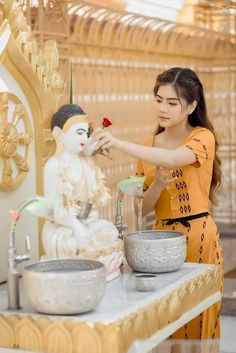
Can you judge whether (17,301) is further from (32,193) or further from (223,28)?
(223,28)

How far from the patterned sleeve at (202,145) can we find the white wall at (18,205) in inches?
24.7

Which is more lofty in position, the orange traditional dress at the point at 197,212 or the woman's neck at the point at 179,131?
the woman's neck at the point at 179,131

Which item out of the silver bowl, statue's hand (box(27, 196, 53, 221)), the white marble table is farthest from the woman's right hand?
statue's hand (box(27, 196, 53, 221))

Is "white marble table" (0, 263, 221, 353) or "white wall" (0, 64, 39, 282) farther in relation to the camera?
"white wall" (0, 64, 39, 282)

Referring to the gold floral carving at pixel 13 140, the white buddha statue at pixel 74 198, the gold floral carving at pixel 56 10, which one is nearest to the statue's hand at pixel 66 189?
the white buddha statue at pixel 74 198

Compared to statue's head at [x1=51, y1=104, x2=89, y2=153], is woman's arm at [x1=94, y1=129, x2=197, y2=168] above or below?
below

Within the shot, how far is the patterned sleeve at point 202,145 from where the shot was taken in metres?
2.90

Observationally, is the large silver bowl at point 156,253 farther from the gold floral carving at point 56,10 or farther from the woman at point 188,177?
the gold floral carving at point 56,10

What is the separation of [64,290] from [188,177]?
1.07 meters

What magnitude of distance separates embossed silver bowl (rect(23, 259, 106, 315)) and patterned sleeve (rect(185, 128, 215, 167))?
0.94m

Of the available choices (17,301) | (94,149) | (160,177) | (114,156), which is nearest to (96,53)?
(114,156)

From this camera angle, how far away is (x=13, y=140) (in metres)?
2.51

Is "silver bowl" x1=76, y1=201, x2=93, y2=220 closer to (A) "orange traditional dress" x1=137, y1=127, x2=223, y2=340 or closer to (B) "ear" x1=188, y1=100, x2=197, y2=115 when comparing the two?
(A) "orange traditional dress" x1=137, y1=127, x2=223, y2=340

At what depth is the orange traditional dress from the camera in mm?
2967
